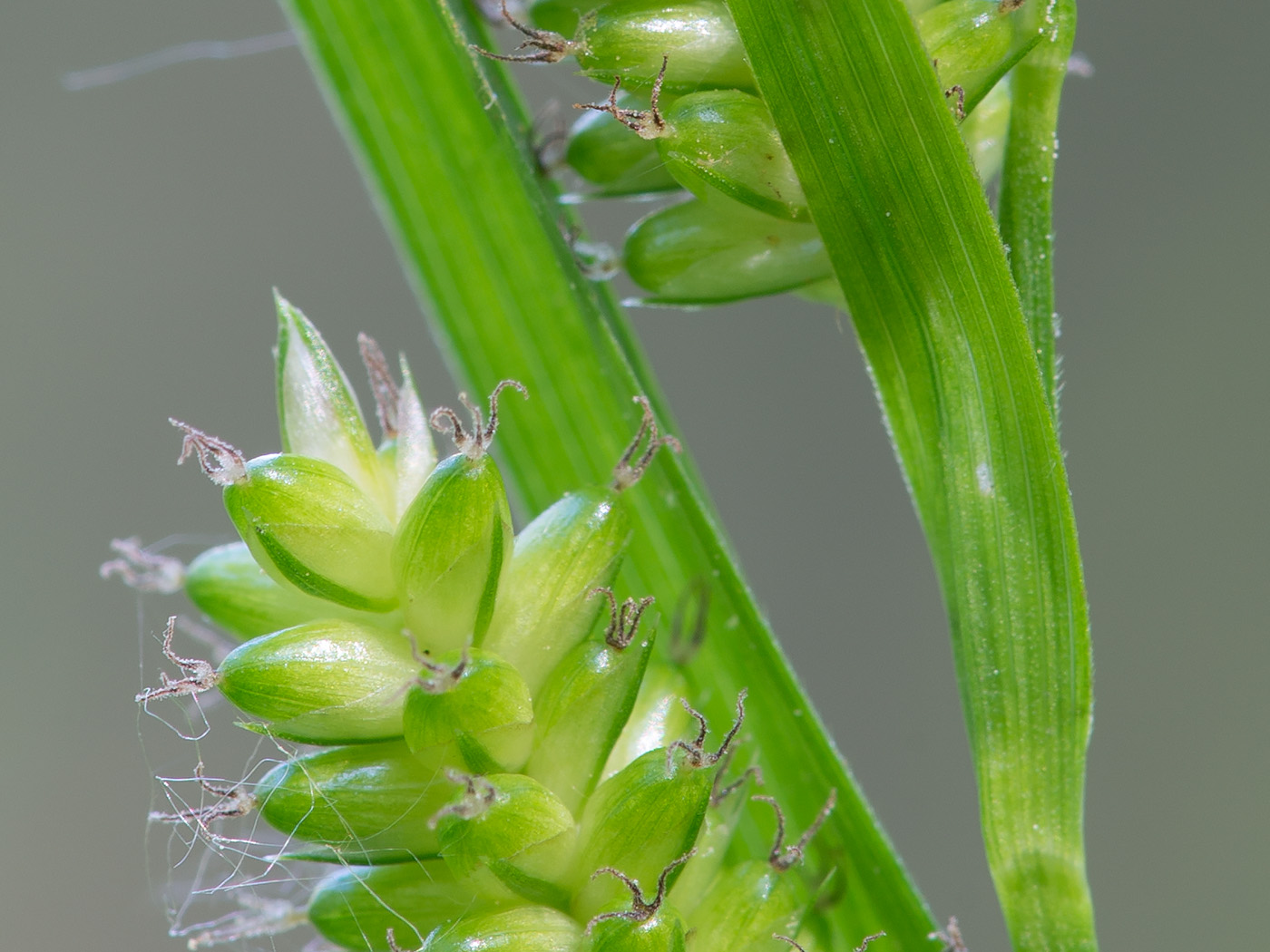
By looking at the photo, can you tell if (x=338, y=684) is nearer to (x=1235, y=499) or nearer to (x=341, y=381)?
(x=341, y=381)

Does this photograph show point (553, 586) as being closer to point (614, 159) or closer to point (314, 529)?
point (314, 529)

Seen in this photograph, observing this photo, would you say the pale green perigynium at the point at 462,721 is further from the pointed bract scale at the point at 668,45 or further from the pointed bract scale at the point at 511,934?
the pointed bract scale at the point at 668,45

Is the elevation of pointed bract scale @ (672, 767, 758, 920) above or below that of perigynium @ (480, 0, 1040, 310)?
below

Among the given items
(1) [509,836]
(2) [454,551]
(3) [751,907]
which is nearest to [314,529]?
(2) [454,551]

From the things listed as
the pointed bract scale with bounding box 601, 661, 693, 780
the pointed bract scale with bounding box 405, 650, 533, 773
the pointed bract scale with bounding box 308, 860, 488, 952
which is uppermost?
the pointed bract scale with bounding box 405, 650, 533, 773

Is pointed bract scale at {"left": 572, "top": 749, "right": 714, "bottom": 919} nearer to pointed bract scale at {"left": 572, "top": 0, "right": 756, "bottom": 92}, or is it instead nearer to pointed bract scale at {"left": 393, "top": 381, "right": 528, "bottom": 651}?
pointed bract scale at {"left": 393, "top": 381, "right": 528, "bottom": 651}

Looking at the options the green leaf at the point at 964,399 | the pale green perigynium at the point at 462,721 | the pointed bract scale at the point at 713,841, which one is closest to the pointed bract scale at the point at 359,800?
the pale green perigynium at the point at 462,721

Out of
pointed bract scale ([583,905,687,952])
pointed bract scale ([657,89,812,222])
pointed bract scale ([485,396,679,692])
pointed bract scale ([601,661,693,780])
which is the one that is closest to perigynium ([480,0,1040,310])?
pointed bract scale ([657,89,812,222])

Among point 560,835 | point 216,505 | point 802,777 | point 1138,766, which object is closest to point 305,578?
point 560,835
